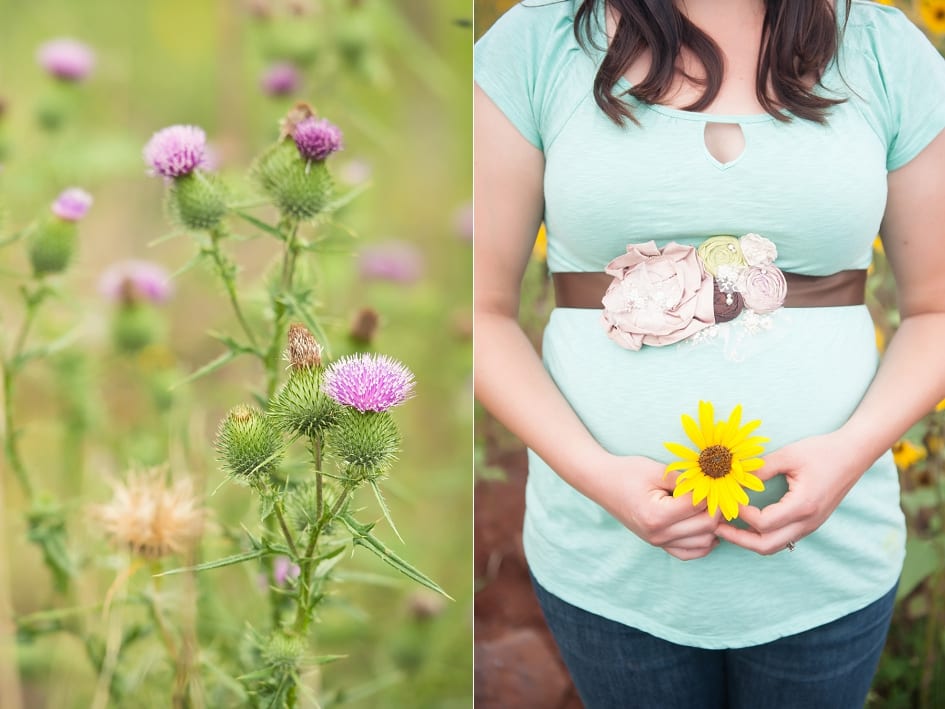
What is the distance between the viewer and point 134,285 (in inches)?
52.7

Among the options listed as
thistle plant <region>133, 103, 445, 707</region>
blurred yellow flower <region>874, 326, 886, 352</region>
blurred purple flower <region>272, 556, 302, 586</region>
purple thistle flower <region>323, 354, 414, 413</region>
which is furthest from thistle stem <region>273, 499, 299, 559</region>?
blurred yellow flower <region>874, 326, 886, 352</region>

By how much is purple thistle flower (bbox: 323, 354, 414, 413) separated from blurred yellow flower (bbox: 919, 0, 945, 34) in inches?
32.9

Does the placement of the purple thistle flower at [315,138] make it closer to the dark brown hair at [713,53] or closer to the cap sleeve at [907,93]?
A: the dark brown hair at [713,53]

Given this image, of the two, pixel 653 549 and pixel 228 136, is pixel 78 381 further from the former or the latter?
pixel 653 549

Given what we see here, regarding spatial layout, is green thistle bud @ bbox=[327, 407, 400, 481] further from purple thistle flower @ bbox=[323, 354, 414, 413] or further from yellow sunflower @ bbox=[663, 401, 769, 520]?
yellow sunflower @ bbox=[663, 401, 769, 520]

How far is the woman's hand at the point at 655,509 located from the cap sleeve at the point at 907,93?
0.42 meters

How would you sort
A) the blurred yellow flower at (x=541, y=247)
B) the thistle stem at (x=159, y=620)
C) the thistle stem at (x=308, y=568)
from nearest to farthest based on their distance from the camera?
1. the thistle stem at (x=308, y=568)
2. the thistle stem at (x=159, y=620)
3. the blurred yellow flower at (x=541, y=247)

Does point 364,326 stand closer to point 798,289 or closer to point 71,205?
point 71,205

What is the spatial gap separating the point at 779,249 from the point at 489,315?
0.33 m

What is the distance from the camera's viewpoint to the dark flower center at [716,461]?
0.95 meters

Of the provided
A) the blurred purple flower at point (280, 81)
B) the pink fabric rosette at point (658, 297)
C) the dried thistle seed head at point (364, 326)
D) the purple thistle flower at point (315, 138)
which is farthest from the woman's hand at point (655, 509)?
the blurred purple flower at point (280, 81)

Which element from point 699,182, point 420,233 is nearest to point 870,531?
point 699,182

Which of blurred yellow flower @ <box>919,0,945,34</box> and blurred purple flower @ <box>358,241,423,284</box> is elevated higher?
blurred yellow flower @ <box>919,0,945,34</box>

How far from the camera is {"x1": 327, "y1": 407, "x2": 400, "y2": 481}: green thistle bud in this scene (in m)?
0.84
